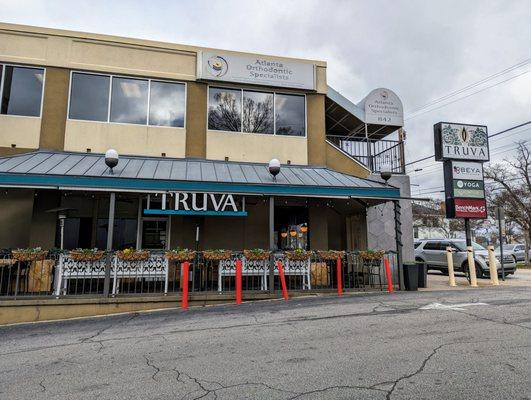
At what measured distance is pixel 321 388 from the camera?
4.21m

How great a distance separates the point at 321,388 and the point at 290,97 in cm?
1228

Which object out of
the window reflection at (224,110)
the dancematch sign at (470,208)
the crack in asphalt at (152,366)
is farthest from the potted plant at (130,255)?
the dancematch sign at (470,208)

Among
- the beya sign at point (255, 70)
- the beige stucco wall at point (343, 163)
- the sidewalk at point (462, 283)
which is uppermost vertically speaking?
the beya sign at point (255, 70)

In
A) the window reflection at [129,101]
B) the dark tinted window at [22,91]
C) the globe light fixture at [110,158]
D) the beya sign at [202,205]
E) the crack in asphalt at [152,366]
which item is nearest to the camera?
the crack in asphalt at [152,366]

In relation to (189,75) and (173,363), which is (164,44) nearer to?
(189,75)

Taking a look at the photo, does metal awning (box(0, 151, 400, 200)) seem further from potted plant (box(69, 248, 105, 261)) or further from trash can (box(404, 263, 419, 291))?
trash can (box(404, 263, 419, 291))

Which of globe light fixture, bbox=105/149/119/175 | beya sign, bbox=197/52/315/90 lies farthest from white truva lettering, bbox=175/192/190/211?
beya sign, bbox=197/52/315/90

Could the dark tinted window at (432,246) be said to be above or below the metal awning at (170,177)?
below

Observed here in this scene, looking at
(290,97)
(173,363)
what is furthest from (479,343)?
(290,97)

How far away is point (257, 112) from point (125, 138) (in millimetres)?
4679

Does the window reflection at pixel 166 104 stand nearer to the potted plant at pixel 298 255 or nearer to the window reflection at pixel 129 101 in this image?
the window reflection at pixel 129 101

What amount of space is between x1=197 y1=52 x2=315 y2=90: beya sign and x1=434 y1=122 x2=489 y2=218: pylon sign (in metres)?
5.33

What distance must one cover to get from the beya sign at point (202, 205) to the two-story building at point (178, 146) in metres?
0.03

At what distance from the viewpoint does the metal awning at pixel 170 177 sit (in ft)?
33.4
